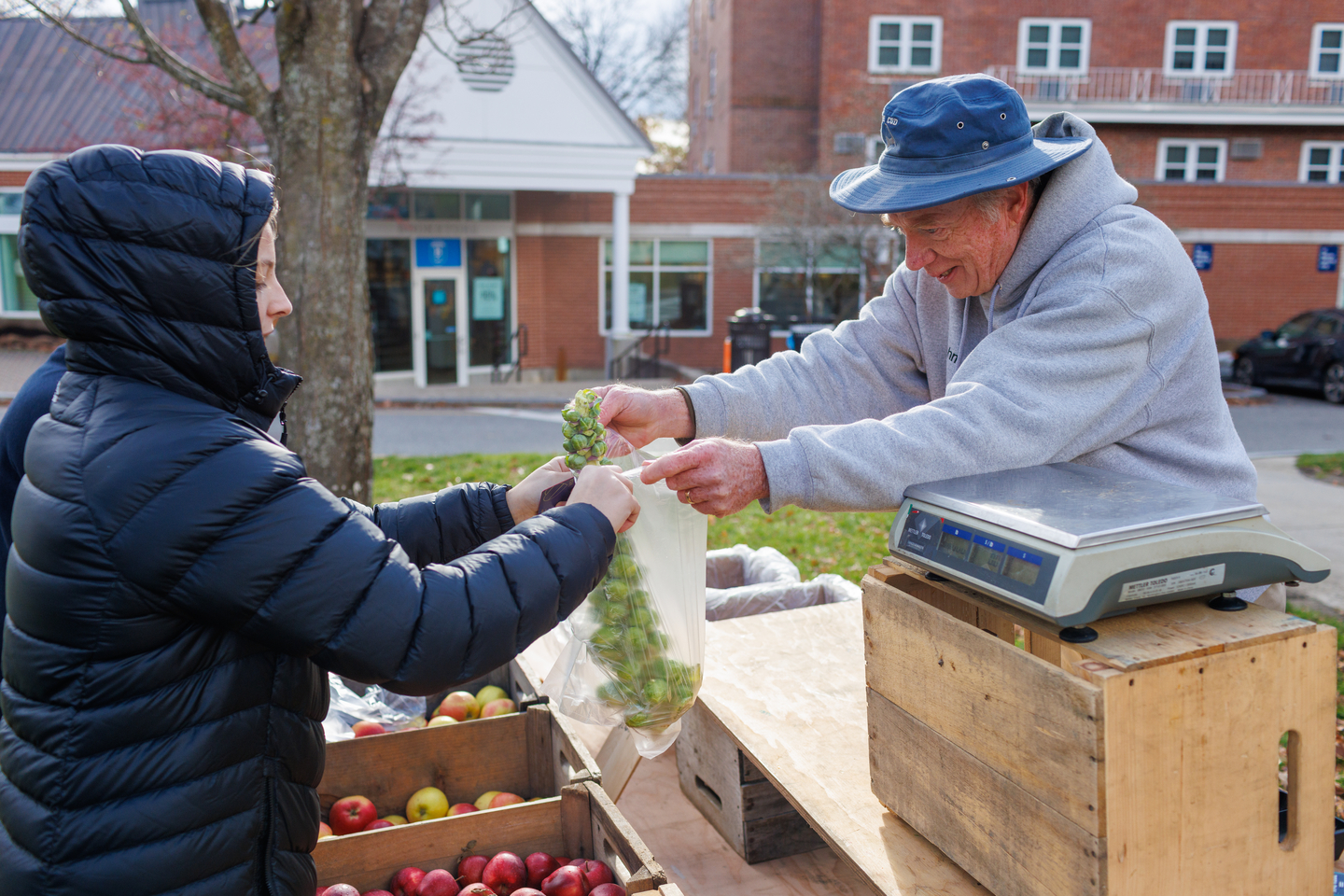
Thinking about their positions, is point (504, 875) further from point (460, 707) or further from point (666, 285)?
point (666, 285)

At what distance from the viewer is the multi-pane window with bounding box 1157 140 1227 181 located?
2497 centimetres

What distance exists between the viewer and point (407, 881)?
86.9 inches

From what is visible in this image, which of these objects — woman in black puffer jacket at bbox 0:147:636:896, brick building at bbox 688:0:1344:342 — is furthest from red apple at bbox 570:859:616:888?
brick building at bbox 688:0:1344:342

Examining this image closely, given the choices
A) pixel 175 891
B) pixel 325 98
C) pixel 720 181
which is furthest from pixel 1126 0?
pixel 175 891

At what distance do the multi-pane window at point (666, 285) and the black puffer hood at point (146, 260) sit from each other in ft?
65.0

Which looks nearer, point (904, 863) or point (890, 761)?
point (904, 863)

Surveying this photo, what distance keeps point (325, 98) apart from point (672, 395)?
371 cm

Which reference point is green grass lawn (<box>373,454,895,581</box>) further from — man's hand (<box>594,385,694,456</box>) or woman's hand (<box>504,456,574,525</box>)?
woman's hand (<box>504,456,574,525</box>)

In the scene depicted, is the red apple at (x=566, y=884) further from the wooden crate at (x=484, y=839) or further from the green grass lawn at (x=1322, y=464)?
the green grass lawn at (x=1322, y=464)

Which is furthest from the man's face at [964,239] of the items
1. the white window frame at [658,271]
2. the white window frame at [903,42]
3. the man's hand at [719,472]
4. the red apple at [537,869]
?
the white window frame at [903,42]

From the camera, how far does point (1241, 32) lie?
25.1 meters

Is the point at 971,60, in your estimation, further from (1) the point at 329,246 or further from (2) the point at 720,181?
(1) the point at 329,246

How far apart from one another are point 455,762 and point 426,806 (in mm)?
132

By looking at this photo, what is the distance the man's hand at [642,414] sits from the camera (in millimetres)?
2471
